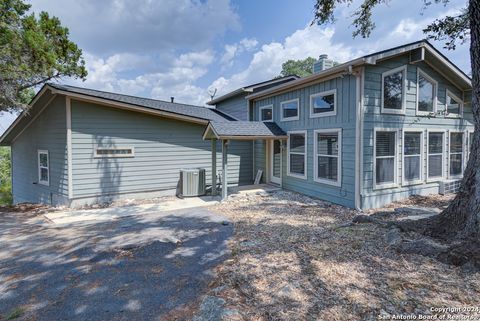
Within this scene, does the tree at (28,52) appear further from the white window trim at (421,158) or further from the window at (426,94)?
the window at (426,94)

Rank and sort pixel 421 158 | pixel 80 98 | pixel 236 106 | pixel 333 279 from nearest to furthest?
pixel 333 279 → pixel 80 98 → pixel 421 158 → pixel 236 106

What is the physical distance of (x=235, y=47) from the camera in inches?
722

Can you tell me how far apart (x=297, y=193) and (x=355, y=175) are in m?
2.59

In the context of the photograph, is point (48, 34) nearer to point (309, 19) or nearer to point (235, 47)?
point (309, 19)

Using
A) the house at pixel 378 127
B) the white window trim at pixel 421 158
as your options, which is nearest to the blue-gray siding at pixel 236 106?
the house at pixel 378 127

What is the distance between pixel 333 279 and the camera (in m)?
3.30

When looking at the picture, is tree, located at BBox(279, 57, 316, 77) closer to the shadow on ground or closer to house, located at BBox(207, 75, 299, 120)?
house, located at BBox(207, 75, 299, 120)

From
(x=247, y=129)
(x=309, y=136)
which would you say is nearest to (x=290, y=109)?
(x=309, y=136)

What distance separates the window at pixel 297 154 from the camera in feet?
30.5

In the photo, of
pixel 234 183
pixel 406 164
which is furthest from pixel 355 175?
pixel 234 183

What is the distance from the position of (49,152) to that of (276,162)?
26.9 feet

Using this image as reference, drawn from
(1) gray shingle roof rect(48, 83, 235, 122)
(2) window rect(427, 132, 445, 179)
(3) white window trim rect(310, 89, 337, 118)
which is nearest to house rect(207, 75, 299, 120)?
(1) gray shingle roof rect(48, 83, 235, 122)

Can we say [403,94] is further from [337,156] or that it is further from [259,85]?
[259,85]

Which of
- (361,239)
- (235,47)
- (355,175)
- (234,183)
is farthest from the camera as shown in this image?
(235,47)
